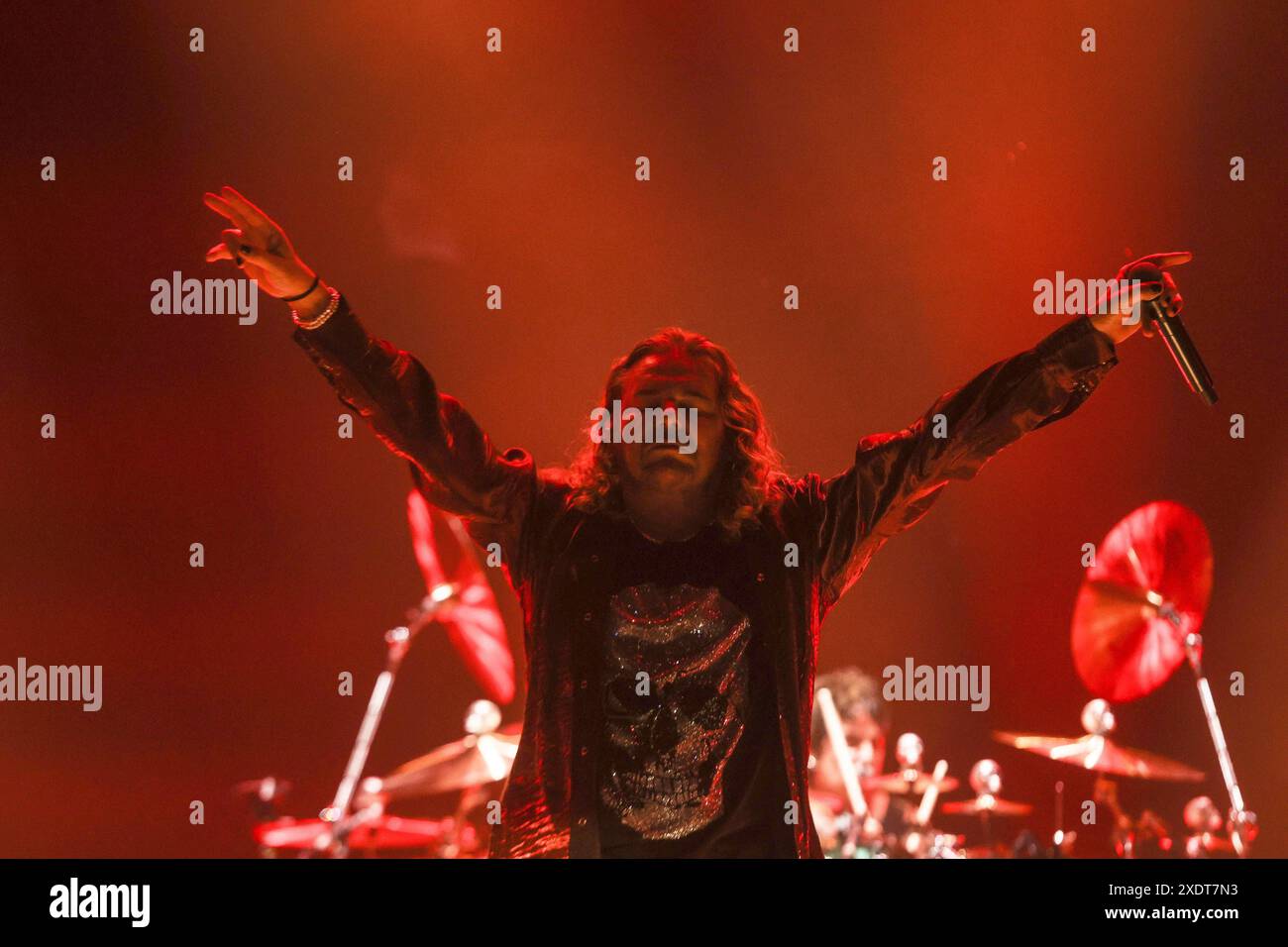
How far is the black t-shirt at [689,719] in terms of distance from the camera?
198 cm

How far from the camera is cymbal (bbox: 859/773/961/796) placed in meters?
5.38

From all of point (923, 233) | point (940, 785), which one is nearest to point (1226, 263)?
point (923, 233)

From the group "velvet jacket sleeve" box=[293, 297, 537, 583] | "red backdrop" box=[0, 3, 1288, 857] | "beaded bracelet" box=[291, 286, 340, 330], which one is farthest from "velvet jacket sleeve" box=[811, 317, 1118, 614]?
"red backdrop" box=[0, 3, 1288, 857]

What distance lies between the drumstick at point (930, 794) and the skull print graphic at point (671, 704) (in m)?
3.58

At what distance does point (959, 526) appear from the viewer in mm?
4977

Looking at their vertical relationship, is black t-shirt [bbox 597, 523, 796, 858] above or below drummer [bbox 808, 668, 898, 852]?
above

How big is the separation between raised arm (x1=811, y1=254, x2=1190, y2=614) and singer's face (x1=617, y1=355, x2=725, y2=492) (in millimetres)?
262

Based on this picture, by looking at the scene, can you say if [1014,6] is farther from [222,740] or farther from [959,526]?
[222,740]

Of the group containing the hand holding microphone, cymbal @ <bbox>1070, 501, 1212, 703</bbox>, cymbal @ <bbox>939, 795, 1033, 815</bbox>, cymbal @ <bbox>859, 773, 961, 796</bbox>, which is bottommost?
cymbal @ <bbox>939, 795, 1033, 815</bbox>

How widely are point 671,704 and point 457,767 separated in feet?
9.73

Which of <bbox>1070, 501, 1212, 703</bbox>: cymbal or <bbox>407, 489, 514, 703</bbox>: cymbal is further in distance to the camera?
<bbox>1070, 501, 1212, 703</bbox>: cymbal

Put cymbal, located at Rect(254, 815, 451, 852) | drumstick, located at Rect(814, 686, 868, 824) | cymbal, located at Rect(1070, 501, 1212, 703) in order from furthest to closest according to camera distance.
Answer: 1. drumstick, located at Rect(814, 686, 868, 824)
2. cymbal, located at Rect(1070, 501, 1212, 703)
3. cymbal, located at Rect(254, 815, 451, 852)

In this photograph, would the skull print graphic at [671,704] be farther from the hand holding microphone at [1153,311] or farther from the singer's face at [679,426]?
the hand holding microphone at [1153,311]

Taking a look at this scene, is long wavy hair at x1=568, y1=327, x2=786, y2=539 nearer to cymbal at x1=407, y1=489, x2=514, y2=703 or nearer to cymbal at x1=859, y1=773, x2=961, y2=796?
cymbal at x1=407, y1=489, x2=514, y2=703
